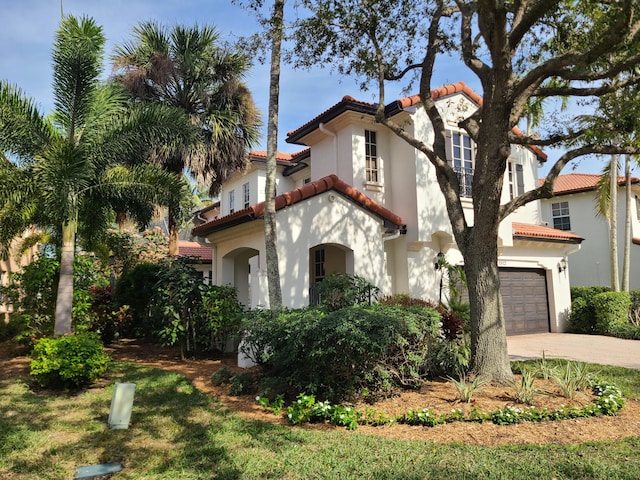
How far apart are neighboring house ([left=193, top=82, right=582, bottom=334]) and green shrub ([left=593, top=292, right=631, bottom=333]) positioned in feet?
4.39

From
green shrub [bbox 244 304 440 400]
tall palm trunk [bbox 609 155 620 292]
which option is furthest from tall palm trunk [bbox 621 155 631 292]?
green shrub [bbox 244 304 440 400]

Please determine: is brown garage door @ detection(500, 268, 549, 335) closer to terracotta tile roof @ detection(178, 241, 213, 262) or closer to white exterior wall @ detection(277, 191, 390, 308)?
white exterior wall @ detection(277, 191, 390, 308)

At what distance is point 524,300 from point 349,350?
13.1 meters

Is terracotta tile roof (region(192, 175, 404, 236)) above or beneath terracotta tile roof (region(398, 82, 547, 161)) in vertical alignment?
beneath

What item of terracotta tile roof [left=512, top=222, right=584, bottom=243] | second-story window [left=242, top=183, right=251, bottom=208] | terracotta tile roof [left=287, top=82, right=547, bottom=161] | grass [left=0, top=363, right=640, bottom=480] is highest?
terracotta tile roof [left=287, top=82, right=547, bottom=161]

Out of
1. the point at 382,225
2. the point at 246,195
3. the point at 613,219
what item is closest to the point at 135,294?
the point at 382,225

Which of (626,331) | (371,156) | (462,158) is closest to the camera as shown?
(462,158)

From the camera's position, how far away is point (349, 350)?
267 inches

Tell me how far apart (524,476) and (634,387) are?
5.17 m

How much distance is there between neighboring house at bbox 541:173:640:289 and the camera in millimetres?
22188

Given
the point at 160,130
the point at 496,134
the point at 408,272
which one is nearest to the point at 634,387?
the point at 496,134

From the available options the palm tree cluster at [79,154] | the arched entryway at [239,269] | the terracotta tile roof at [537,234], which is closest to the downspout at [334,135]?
the arched entryway at [239,269]

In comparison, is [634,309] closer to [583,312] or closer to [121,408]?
[583,312]

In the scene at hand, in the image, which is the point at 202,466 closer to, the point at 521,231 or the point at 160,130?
the point at 160,130
